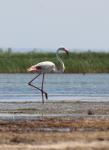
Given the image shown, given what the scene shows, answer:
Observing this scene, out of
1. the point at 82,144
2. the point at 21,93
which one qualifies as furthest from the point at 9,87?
the point at 82,144

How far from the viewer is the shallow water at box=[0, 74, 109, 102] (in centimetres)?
2792

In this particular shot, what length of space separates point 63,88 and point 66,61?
12.0 m

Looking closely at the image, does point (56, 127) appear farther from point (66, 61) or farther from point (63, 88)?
point (66, 61)

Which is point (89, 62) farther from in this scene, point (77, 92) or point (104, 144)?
point (104, 144)

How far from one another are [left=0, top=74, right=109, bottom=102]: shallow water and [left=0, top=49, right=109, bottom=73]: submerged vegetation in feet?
2.90

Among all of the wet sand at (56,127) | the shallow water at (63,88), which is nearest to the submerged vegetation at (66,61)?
the shallow water at (63,88)

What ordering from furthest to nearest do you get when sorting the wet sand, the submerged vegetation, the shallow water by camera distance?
1. the submerged vegetation
2. the shallow water
3. the wet sand

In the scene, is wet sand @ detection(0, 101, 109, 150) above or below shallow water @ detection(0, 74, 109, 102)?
below

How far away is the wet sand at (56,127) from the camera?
14.3 meters

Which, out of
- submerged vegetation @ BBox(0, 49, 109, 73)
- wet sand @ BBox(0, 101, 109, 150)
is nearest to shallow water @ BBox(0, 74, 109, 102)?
submerged vegetation @ BBox(0, 49, 109, 73)

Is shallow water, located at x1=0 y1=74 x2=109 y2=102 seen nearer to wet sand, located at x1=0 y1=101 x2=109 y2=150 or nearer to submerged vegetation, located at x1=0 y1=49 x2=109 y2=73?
submerged vegetation, located at x1=0 y1=49 x2=109 y2=73

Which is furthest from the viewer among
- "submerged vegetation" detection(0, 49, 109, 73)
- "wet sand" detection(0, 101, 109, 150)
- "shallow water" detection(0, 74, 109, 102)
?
"submerged vegetation" detection(0, 49, 109, 73)

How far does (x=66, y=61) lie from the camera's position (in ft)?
149

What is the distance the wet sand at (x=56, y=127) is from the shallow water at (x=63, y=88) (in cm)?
372
